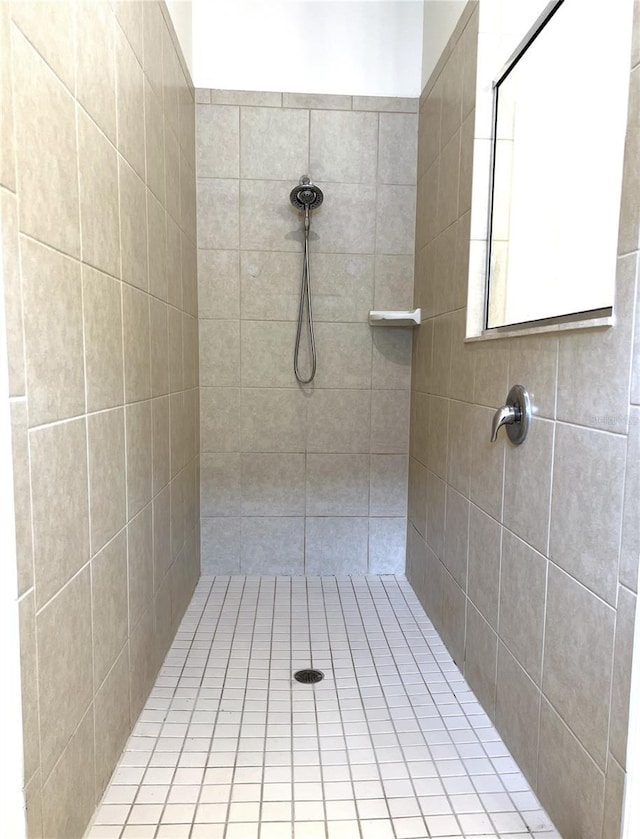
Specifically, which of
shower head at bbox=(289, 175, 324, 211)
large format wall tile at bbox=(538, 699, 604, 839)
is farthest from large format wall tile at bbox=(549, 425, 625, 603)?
shower head at bbox=(289, 175, 324, 211)

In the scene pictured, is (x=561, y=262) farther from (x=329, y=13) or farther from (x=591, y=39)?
(x=329, y=13)

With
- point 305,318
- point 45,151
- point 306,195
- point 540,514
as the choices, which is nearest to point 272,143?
point 306,195

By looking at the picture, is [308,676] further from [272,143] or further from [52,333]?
[272,143]

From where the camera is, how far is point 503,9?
1.66 meters

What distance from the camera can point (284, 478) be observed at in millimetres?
2578

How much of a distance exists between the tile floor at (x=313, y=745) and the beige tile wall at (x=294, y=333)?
0.54 m

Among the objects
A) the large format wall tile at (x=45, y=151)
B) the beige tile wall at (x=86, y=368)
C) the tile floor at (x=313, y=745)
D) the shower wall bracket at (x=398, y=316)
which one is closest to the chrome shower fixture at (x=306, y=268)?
the shower wall bracket at (x=398, y=316)

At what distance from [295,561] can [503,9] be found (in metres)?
2.27

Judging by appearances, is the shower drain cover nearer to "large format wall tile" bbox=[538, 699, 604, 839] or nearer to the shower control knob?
"large format wall tile" bbox=[538, 699, 604, 839]

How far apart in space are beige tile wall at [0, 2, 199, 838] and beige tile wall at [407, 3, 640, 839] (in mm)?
995

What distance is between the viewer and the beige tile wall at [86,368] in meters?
0.87

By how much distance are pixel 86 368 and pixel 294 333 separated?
1452 millimetres

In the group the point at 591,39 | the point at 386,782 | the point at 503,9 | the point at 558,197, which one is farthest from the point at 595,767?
the point at 503,9

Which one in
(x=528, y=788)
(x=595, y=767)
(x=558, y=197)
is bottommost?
(x=528, y=788)
